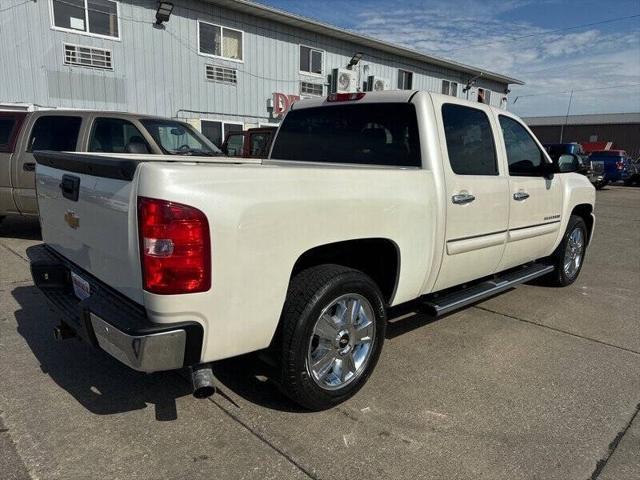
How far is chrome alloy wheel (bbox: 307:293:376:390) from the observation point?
282 centimetres

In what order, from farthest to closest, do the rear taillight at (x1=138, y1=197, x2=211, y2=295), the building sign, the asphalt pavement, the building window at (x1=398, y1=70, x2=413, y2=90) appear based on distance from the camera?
the building window at (x1=398, y1=70, x2=413, y2=90) → the building sign → the asphalt pavement → the rear taillight at (x1=138, y1=197, x2=211, y2=295)

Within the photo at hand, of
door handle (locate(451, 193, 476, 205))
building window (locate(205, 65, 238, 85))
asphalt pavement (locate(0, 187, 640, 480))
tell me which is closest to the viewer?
asphalt pavement (locate(0, 187, 640, 480))

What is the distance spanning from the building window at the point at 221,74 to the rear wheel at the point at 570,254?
11982mm

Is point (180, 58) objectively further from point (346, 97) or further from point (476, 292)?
point (476, 292)

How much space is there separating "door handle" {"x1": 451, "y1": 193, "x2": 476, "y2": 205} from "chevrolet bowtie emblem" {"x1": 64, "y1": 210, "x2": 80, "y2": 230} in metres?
2.42

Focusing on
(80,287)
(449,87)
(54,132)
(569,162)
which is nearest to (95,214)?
(80,287)

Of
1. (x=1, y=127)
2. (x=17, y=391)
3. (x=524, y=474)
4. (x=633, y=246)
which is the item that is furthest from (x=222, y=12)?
(x=524, y=474)

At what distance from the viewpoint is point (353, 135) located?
3.87 m

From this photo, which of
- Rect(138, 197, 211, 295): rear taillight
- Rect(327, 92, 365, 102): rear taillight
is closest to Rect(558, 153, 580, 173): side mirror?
Rect(327, 92, 365, 102): rear taillight

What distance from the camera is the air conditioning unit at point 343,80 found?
17.9 meters

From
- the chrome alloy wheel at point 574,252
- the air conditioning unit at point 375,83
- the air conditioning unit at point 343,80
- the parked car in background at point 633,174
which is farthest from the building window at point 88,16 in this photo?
the parked car in background at point 633,174

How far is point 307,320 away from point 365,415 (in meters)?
0.75

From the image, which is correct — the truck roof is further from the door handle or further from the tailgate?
the tailgate

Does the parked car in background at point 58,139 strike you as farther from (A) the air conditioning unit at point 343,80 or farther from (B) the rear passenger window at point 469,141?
(A) the air conditioning unit at point 343,80
